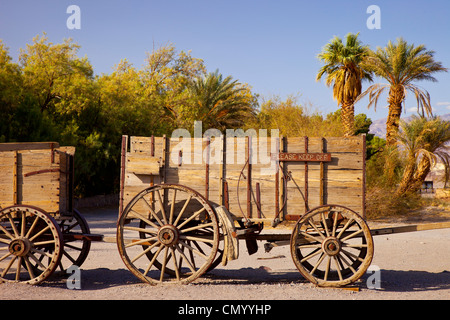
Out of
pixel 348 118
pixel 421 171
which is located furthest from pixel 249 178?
pixel 348 118

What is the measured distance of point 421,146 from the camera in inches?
839

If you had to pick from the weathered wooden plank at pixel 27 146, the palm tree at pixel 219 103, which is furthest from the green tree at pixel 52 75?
the weathered wooden plank at pixel 27 146

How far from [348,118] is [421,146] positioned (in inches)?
146

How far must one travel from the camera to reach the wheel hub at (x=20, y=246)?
264 inches

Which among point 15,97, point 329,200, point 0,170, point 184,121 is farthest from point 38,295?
point 184,121

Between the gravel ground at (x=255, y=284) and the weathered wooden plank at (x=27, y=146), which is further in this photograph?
the weathered wooden plank at (x=27, y=146)

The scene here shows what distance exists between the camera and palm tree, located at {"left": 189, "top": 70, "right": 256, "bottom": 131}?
104 feet

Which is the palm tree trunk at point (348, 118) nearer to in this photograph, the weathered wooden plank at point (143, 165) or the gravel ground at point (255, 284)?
the gravel ground at point (255, 284)

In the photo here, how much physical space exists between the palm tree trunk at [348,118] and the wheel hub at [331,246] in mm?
14983

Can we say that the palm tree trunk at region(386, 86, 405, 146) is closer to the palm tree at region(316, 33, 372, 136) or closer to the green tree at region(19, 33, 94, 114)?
the palm tree at region(316, 33, 372, 136)

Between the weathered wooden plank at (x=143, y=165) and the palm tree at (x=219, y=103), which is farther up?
the palm tree at (x=219, y=103)

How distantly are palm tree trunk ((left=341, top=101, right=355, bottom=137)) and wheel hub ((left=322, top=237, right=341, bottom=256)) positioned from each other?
14983 millimetres

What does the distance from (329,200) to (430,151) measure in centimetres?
1695

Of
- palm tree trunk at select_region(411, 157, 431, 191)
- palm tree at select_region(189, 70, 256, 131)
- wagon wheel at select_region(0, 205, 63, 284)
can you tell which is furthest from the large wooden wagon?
palm tree at select_region(189, 70, 256, 131)
